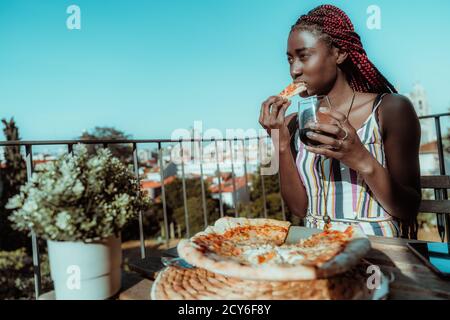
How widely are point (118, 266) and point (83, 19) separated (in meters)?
1.15

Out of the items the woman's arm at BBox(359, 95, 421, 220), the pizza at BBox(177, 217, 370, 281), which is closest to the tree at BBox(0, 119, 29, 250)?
the pizza at BBox(177, 217, 370, 281)

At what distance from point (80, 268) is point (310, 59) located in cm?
131

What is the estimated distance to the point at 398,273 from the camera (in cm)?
89

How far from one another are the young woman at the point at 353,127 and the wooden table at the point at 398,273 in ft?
0.98

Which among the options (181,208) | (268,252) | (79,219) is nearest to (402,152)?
(268,252)

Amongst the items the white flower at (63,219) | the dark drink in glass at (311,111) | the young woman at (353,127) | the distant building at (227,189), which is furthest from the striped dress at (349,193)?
the distant building at (227,189)

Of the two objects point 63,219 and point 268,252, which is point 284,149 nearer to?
point 268,252

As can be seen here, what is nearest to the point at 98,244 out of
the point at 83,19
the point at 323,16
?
the point at 83,19

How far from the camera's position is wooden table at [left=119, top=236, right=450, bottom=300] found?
765 mm

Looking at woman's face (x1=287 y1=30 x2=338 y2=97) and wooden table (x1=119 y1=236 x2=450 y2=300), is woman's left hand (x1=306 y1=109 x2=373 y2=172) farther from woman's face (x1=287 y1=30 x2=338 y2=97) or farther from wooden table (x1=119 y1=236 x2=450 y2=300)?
woman's face (x1=287 y1=30 x2=338 y2=97)

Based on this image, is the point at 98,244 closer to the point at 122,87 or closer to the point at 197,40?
the point at 197,40

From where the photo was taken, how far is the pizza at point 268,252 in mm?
646

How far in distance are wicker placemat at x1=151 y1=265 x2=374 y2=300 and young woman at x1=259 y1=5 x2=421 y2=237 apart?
2.30ft

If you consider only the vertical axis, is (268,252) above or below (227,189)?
above
